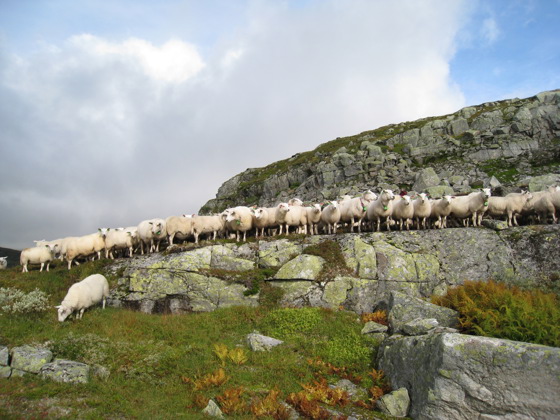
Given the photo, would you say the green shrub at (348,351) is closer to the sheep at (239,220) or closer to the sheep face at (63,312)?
the sheep face at (63,312)

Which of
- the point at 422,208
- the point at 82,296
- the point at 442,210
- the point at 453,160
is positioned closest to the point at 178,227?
the point at 82,296

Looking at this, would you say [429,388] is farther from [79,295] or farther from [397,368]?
[79,295]

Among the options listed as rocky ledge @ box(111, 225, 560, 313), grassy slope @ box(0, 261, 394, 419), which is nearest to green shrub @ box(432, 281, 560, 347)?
grassy slope @ box(0, 261, 394, 419)

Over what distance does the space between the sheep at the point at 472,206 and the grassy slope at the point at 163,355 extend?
472 inches

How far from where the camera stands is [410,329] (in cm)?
1162

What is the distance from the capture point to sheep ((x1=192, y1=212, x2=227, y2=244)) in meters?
25.0

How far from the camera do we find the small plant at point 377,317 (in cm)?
1503

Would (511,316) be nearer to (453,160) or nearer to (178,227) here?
(178,227)

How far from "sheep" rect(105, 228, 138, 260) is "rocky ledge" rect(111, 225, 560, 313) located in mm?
3643

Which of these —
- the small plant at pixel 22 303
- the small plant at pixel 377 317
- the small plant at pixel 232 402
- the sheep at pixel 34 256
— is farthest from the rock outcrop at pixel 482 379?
the sheep at pixel 34 256

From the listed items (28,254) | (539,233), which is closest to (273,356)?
(539,233)

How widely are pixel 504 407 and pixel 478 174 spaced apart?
47873 millimetres

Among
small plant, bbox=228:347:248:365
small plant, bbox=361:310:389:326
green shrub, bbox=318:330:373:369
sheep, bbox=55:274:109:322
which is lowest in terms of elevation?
green shrub, bbox=318:330:373:369

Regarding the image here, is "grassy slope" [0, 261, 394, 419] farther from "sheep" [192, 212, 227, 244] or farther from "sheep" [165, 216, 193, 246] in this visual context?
"sheep" [192, 212, 227, 244]
